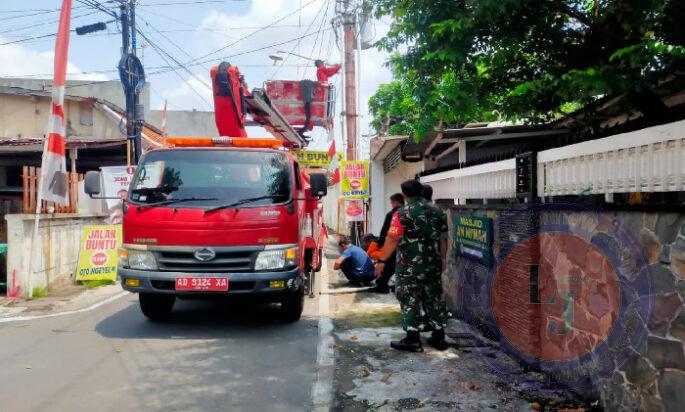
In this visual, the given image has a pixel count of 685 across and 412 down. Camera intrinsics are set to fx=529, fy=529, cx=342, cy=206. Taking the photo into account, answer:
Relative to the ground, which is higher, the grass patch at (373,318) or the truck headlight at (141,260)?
the truck headlight at (141,260)

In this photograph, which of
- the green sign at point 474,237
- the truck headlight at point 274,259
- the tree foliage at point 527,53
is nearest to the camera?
the tree foliage at point 527,53

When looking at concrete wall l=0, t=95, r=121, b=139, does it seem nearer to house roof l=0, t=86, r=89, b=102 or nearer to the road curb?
house roof l=0, t=86, r=89, b=102

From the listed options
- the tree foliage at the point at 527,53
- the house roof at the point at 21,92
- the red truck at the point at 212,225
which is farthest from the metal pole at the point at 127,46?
the tree foliage at the point at 527,53

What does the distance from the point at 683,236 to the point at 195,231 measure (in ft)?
15.0

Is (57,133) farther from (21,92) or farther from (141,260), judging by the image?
(21,92)

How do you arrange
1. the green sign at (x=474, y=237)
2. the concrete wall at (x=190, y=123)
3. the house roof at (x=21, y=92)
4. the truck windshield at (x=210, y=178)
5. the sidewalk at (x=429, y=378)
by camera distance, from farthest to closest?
1. the concrete wall at (x=190, y=123)
2. the house roof at (x=21, y=92)
3. the truck windshield at (x=210, y=178)
4. the green sign at (x=474, y=237)
5. the sidewalk at (x=429, y=378)

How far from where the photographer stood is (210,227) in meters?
5.85

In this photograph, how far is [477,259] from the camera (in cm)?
575

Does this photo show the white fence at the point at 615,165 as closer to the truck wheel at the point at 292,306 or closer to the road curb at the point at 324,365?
the road curb at the point at 324,365

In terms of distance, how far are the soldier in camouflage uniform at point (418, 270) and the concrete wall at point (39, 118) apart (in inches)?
739

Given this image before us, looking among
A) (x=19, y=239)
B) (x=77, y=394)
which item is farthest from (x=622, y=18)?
(x=19, y=239)

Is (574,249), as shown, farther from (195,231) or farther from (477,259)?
(195,231)

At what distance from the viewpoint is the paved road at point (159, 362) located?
159 inches

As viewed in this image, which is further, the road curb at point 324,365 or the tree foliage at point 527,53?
A: the road curb at point 324,365
